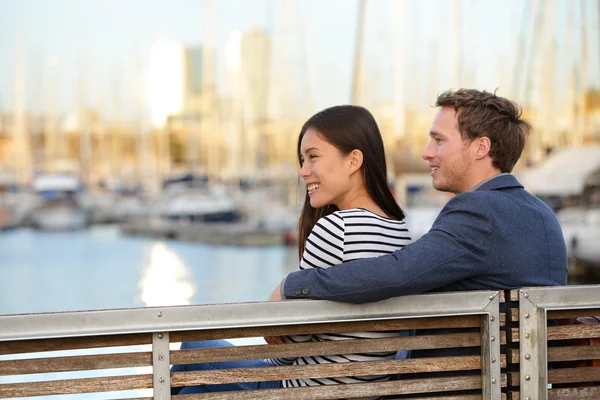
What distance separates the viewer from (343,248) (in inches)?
106

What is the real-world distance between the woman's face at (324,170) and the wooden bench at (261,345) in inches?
20.1

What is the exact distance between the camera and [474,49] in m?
26.0

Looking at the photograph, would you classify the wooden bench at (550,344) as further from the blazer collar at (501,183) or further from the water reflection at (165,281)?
the water reflection at (165,281)

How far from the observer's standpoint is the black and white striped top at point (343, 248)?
2.65 meters

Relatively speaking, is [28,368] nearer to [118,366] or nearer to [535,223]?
[118,366]

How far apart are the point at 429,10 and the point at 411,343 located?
81.3ft

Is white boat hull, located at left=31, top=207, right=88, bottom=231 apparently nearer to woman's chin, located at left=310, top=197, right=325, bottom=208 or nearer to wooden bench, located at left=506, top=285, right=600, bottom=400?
woman's chin, located at left=310, top=197, right=325, bottom=208

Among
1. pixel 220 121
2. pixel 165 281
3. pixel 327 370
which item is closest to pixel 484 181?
pixel 327 370

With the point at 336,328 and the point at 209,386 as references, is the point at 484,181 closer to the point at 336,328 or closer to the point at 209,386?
the point at 336,328

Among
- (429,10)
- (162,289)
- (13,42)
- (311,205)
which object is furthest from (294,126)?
(311,205)

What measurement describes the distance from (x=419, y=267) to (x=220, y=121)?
3820 centimetres

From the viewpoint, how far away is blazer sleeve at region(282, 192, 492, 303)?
250cm

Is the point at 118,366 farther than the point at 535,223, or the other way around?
the point at 535,223

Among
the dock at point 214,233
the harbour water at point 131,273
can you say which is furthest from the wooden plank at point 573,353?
the dock at point 214,233
